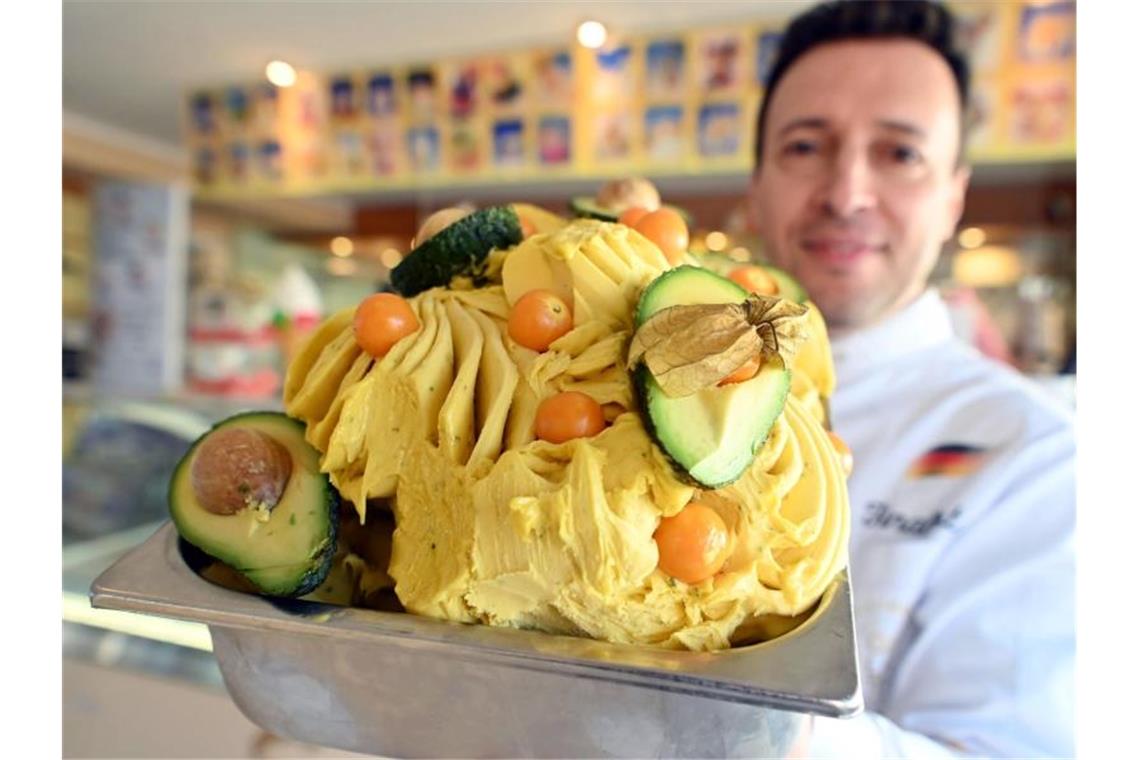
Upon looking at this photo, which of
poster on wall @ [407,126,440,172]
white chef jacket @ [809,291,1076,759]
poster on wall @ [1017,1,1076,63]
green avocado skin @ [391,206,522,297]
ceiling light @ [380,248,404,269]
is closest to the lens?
green avocado skin @ [391,206,522,297]

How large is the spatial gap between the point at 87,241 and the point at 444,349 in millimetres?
5523

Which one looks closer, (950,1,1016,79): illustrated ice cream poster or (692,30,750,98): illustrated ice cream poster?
(950,1,1016,79): illustrated ice cream poster

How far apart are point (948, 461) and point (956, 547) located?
0.20 meters

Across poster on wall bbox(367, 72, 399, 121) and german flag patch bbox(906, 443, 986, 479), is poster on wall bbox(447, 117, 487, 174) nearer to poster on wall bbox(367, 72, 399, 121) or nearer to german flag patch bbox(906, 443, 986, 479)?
poster on wall bbox(367, 72, 399, 121)

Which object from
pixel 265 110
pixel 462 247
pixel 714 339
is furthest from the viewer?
pixel 265 110

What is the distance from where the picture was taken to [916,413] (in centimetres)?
158

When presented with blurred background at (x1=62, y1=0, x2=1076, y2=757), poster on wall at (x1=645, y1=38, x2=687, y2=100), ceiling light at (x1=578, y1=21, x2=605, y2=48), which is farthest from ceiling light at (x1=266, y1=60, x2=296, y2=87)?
poster on wall at (x1=645, y1=38, x2=687, y2=100)

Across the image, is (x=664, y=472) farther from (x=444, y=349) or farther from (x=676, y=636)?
(x=444, y=349)

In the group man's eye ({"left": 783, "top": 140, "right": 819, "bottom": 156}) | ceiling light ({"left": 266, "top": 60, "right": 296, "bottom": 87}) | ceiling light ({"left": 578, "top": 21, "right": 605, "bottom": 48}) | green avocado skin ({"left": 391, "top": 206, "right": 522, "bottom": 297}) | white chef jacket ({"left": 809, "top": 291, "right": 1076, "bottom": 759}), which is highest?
ceiling light ({"left": 266, "top": 60, "right": 296, "bottom": 87})

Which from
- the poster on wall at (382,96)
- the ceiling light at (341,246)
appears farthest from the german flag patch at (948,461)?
the ceiling light at (341,246)

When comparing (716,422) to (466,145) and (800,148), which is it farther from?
(466,145)

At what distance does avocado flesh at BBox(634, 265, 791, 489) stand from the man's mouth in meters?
1.13

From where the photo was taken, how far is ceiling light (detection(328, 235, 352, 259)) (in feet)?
17.3

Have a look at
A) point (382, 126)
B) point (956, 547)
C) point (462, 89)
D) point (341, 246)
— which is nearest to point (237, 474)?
point (956, 547)
